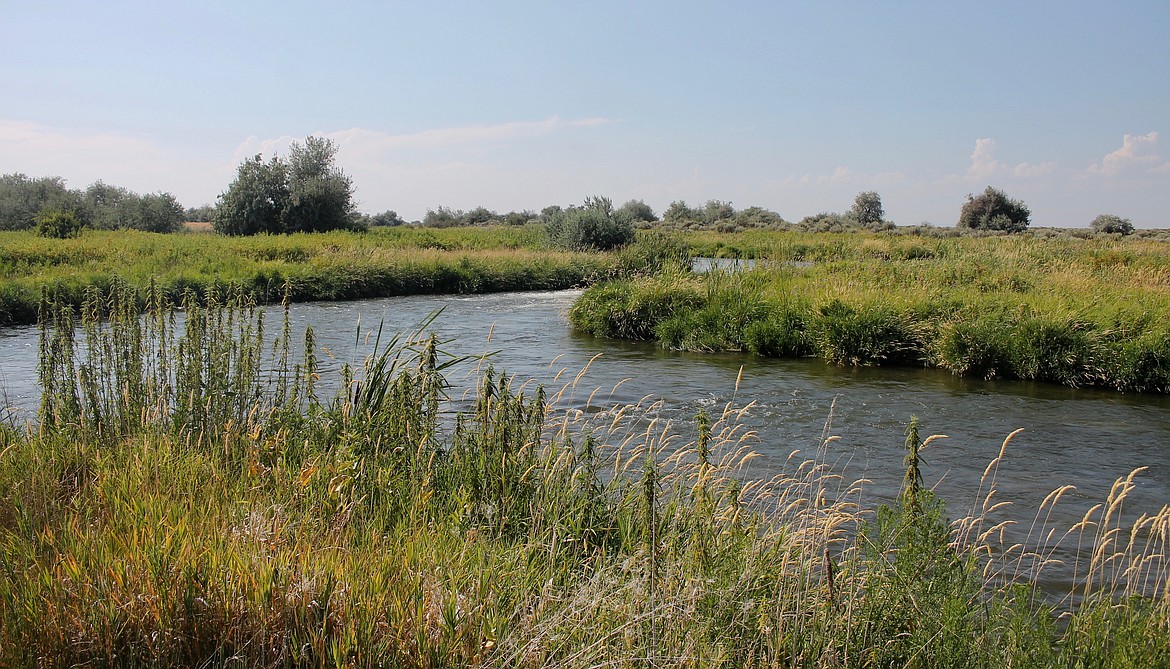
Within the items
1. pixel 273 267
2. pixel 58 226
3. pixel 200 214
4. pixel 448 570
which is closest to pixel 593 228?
pixel 273 267

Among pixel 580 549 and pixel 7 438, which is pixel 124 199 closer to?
pixel 7 438

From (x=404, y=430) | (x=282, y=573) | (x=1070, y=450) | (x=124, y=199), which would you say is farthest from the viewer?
(x=124, y=199)

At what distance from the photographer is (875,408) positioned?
11.3m

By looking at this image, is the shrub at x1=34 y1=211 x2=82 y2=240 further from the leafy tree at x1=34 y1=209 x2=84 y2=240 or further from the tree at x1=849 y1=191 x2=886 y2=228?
the tree at x1=849 y1=191 x2=886 y2=228

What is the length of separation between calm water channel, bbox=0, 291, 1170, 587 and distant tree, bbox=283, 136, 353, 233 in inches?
1049

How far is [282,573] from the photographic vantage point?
3324mm

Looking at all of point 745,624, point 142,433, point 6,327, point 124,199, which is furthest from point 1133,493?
point 124,199

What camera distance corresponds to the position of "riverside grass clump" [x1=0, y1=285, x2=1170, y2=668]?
3.18m

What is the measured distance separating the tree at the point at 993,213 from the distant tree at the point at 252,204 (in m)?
49.9

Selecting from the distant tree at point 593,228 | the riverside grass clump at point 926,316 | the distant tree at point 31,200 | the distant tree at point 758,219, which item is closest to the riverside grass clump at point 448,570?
the riverside grass clump at point 926,316

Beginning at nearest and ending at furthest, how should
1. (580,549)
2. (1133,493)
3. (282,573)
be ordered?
1. (282,573)
2. (580,549)
3. (1133,493)

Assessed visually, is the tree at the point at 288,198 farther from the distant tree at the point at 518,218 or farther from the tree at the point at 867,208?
the tree at the point at 867,208

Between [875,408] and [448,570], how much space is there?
8.86 m

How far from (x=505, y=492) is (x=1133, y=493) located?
20.8ft
